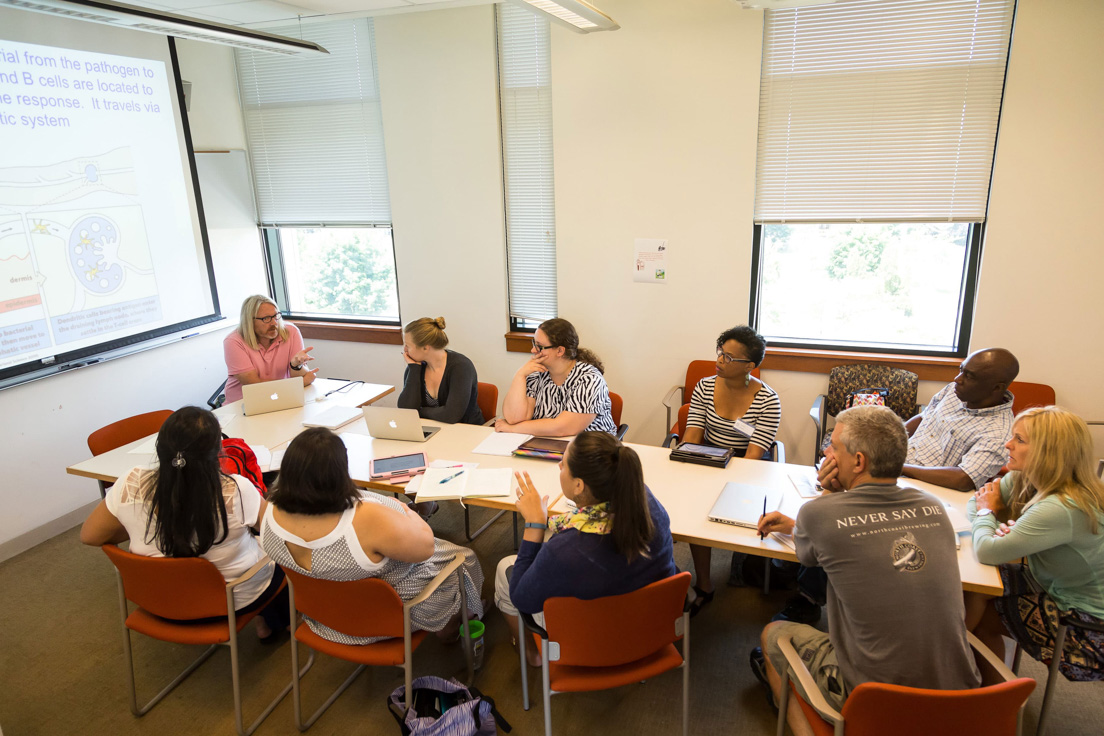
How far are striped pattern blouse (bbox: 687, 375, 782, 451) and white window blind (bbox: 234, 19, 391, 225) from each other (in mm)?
2938

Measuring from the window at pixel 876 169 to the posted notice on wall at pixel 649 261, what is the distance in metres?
0.59

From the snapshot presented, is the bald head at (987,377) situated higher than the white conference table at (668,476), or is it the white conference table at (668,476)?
the bald head at (987,377)

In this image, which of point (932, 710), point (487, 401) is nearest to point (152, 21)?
point (487, 401)

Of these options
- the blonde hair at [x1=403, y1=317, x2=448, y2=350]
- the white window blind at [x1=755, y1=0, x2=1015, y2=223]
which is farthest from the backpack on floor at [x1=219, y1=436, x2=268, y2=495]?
the white window blind at [x1=755, y1=0, x2=1015, y2=223]

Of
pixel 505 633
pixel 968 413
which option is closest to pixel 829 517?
pixel 968 413

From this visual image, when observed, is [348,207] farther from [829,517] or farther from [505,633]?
[829,517]

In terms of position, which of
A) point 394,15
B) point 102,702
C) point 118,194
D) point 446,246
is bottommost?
point 102,702

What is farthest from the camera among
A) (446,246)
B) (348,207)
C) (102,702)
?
(348,207)

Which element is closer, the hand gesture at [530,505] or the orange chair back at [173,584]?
the orange chair back at [173,584]

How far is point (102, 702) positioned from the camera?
2760 mm

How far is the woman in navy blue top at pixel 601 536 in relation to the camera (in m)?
2.03

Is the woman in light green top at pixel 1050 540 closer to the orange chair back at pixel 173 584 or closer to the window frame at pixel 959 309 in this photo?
the window frame at pixel 959 309

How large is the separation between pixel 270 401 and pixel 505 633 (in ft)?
6.17

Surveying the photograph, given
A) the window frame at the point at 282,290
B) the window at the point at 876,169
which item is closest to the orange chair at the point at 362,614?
the window at the point at 876,169
